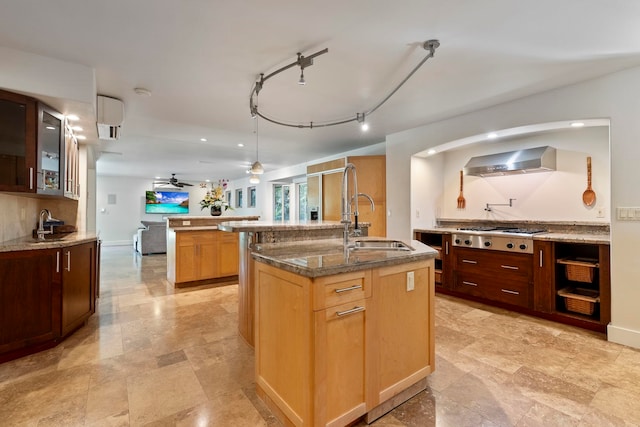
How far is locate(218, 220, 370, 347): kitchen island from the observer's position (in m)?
2.45

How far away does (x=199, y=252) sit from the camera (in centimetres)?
471

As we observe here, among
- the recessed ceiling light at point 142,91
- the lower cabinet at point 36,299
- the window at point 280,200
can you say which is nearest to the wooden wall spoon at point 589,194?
the recessed ceiling light at point 142,91

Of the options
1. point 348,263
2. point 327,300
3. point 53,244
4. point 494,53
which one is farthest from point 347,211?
point 53,244

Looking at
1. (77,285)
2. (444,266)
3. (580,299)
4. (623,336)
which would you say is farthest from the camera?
(444,266)

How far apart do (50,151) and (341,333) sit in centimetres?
304

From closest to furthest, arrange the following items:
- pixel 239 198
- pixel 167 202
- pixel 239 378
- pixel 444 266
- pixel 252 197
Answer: pixel 239 378, pixel 444 266, pixel 252 197, pixel 167 202, pixel 239 198

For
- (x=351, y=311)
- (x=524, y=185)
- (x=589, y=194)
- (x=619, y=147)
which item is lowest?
(x=351, y=311)

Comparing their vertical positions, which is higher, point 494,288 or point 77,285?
point 77,285

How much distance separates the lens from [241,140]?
5367 mm

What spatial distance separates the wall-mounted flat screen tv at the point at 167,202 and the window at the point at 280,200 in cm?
401

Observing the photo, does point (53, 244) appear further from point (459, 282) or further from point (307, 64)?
point (459, 282)

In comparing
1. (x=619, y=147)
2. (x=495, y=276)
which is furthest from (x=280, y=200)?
(x=619, y=147)

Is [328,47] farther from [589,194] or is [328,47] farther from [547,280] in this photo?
[589,194]

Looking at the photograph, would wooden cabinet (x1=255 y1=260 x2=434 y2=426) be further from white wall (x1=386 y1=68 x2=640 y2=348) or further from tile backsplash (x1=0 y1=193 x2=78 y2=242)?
tile backsplash (x1=0 y1=193 x2=78 y2=242)
